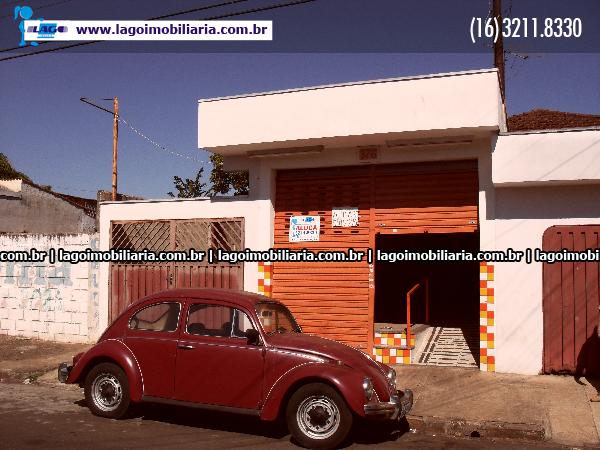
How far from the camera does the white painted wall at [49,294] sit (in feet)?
41.6

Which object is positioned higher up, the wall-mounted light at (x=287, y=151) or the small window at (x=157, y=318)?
the wall-mounted light at (x=287, y=151)

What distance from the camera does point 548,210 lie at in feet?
31.3

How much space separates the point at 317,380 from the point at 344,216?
5198 millimetres

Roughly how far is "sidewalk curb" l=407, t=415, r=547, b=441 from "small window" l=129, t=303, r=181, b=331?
3135 millimetres

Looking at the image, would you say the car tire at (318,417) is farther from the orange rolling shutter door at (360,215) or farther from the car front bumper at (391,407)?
the orange rolling shutter door at (360,215)

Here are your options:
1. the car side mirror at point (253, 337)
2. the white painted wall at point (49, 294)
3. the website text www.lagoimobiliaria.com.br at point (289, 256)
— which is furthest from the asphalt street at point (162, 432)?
the white painted wall at point (49, 294)

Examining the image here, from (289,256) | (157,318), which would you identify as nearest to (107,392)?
(157,318)

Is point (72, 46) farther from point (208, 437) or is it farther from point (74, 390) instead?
point (208, 437)

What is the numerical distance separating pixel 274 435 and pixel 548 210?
5.74 m

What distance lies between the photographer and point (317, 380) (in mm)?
6188

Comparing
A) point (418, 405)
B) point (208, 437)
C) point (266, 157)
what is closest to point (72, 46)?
point (266, 157)

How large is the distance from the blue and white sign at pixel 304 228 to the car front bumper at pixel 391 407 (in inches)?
198

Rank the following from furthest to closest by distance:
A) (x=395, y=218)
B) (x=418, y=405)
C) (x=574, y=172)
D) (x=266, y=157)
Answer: (x=266, y=157)
(x=395, y=218)
(x=574, y=172)
(x=418, y=405)

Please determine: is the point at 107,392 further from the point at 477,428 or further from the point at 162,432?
the point at 477,428
